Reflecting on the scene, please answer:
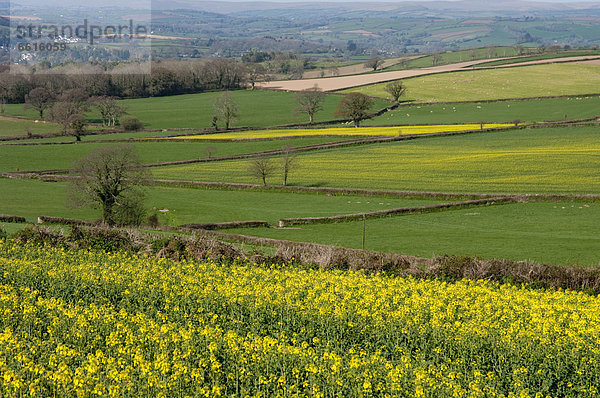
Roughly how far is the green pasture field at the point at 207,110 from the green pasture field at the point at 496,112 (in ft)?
39.0

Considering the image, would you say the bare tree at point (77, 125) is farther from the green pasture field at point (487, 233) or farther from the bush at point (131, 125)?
the green pasture field at point (487, 233)

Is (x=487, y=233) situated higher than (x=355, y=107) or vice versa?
(x=355, y=107)

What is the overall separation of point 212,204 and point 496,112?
69670 mm

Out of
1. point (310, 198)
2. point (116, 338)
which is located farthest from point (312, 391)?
point (310, 198)

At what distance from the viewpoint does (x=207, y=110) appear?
132 metres

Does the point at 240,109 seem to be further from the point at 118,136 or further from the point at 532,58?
the point at 532,58

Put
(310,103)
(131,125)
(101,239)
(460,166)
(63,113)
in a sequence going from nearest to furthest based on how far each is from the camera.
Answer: (101,239)
(460,166)
(63,113)
(131,125)
(310,103)

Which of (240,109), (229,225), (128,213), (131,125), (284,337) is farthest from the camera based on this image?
(240,109)

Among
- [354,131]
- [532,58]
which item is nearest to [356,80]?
[532,58]

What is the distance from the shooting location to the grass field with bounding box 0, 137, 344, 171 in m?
80.7

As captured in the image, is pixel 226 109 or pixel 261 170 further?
pixel 226 109

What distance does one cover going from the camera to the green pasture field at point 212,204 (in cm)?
5134

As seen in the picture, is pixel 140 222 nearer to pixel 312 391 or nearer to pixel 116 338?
pixel 116 338

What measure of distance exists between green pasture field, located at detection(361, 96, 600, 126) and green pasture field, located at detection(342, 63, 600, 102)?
25.6 feet
